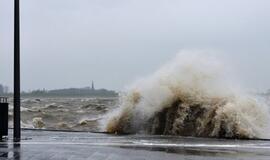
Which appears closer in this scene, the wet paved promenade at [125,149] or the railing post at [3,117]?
the wet paved promenade at [125,149]

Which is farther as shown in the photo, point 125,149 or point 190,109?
point 190,109

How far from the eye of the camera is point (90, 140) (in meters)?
16.5

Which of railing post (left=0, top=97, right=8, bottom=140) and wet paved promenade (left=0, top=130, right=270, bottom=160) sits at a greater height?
railing post (left=0, top=97, right=8, bottom=140)

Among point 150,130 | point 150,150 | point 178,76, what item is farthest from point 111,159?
point 178,76

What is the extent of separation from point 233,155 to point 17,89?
588 centimetres

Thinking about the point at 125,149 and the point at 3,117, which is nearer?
the point at 125,149

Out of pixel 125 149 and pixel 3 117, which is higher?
pixel 3 117

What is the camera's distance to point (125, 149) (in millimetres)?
13828

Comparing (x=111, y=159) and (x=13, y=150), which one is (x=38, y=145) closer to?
(x=13, y=150)

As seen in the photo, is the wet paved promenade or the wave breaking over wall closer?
the wet paved promenade

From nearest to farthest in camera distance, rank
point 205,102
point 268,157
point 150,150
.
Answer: point 268,157 < point 150,150 < point 205,102

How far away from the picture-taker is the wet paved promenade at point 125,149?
1227cm

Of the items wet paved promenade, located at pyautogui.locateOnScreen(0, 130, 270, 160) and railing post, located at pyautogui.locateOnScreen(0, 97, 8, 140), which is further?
railing post, located at pyautogui.locateOnScreen(0, 97, 8, 140)

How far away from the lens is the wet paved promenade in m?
12.3
